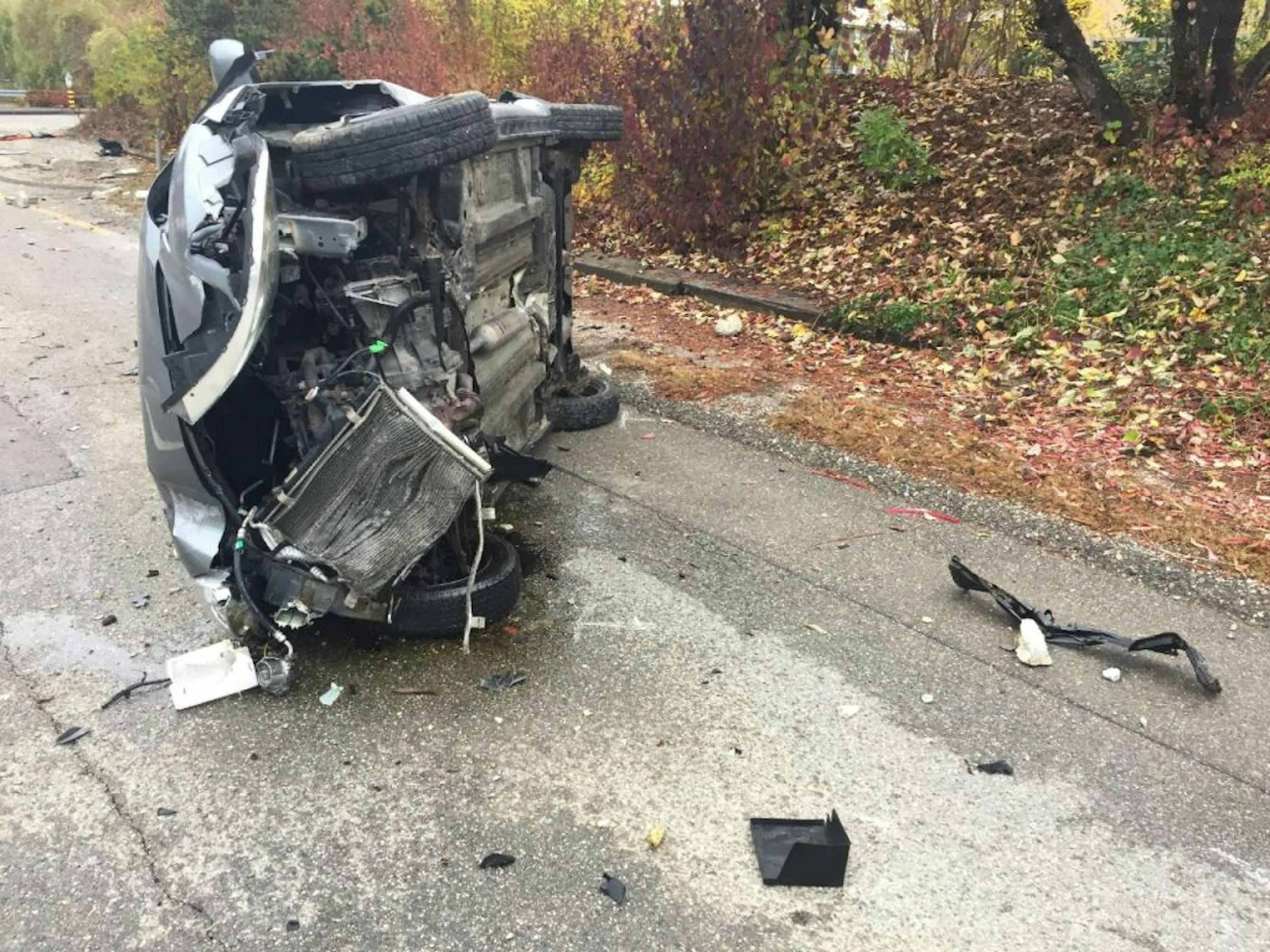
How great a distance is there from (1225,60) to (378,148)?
744cm

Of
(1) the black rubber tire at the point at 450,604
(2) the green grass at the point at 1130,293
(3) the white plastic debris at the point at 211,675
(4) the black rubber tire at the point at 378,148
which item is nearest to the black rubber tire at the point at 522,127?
(4) the black rubber tire at the point at 378,148

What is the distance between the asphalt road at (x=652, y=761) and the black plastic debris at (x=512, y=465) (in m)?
0.44

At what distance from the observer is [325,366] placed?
10.4ft

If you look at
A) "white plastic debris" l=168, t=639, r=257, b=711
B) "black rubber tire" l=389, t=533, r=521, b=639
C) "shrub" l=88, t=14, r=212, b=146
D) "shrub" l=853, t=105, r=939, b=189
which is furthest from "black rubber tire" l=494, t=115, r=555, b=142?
"shrub" l=88, t=14, r=212, b=146

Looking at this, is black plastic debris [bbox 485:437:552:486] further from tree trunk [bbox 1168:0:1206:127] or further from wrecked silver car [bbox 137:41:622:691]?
tree trunk [bbox 1168:0:1206:127]

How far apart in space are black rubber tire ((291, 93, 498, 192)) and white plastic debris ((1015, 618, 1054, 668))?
2.48m

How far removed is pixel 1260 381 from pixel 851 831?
167 inches

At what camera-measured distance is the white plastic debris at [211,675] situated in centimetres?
303

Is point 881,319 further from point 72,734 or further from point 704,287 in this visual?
point 72,734

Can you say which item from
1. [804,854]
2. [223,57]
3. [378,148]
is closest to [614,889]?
[804,854]

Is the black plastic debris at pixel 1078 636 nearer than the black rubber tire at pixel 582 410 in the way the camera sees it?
Yes

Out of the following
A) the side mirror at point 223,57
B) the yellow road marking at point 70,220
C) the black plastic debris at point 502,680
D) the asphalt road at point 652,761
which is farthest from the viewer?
Answer: the yellow road marking at point 70,220

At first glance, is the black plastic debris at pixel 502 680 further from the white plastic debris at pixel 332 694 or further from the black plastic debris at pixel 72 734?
the black plastic debris at pixel 72 734

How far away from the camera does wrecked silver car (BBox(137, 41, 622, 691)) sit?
2875 millimetres
